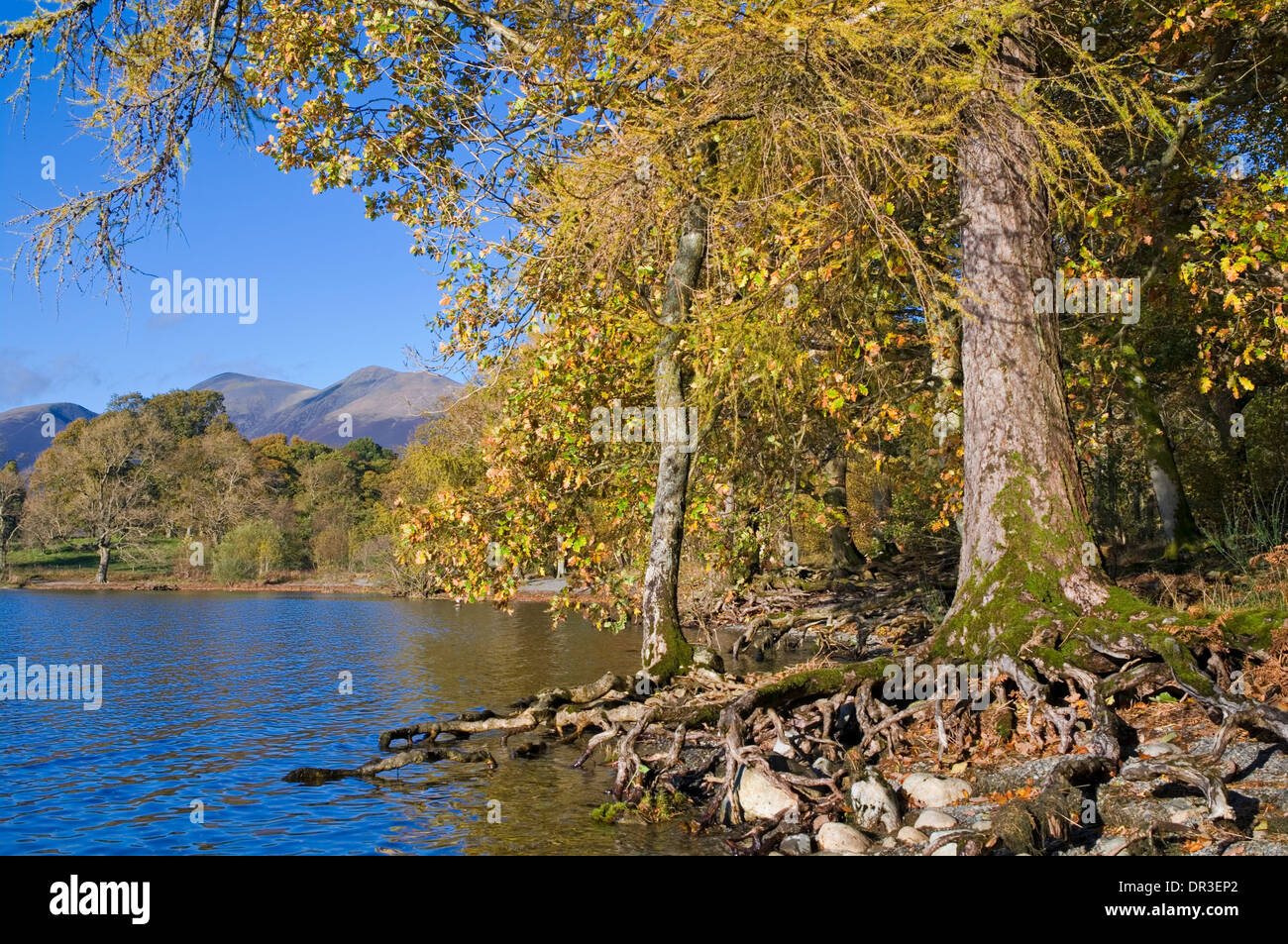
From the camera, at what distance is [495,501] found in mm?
16062

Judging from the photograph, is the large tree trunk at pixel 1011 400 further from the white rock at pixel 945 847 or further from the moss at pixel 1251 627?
the white rock at pixel 945 847

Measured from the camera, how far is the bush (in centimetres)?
6575

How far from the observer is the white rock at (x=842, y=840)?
8.15 metres

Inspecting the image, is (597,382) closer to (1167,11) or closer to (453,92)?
(453,92)

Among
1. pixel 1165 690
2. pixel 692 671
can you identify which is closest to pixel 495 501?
pixel 692 671

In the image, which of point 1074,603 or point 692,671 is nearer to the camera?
point 1074,603

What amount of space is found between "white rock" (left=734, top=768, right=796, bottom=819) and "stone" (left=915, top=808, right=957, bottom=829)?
1169mm

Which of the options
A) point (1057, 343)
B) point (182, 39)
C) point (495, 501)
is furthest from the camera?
point (495, 501)

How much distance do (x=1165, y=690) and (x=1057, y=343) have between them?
4137 millimetres

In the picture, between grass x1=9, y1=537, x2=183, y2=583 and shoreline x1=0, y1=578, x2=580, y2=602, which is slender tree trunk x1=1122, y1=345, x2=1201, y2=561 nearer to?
shoreline x1=0, y1=578, x2=580, y2=602

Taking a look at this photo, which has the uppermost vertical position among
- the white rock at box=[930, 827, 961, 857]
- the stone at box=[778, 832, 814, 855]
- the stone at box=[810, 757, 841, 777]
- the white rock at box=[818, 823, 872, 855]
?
the white rock at box=[930, 827, 961, 857]

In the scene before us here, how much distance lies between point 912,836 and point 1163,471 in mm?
15323

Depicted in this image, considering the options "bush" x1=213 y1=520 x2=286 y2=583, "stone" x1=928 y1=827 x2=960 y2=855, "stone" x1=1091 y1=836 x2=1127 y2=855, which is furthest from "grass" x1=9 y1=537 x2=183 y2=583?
"stone" x1=1091 y1=836 x2=1127 y2=855

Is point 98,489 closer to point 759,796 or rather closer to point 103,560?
point 103,560
